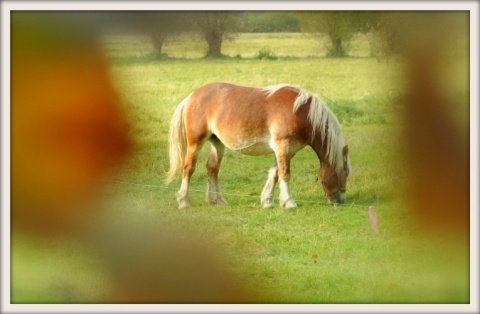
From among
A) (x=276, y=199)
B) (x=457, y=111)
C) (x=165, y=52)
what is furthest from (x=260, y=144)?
(x=457, y=111)

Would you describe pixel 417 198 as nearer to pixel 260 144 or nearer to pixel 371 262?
pixel 371 262

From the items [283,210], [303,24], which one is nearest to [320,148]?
[283,210]

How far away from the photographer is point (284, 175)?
30.5 ft

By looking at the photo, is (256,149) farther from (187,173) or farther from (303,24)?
(303,24)

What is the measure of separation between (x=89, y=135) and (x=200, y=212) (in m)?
1.28

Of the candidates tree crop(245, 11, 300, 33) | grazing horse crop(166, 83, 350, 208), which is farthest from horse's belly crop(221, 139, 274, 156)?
tree crop(245, 11, 300, 33)

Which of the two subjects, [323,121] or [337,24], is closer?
[323,121]

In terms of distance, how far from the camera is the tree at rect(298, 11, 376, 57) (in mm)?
9312

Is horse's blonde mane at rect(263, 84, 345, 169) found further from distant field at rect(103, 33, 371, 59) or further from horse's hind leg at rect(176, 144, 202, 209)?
horse's hind leg at rect(176, 144, 202, 209)

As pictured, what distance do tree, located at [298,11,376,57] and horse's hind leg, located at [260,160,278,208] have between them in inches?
51.5

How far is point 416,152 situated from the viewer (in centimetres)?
942

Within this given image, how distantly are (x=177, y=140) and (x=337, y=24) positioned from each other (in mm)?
1884

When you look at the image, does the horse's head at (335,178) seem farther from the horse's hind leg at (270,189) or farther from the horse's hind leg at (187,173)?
the horse's hind leg at (187,173)

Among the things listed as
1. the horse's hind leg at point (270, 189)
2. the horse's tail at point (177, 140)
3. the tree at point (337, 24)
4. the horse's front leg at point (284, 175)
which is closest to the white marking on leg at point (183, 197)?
the horse's tail at point (177, 140)
